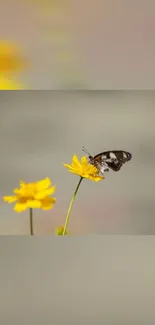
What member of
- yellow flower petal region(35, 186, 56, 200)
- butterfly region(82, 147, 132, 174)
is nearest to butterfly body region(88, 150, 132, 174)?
butterfly region(82, 147, 132, 174)

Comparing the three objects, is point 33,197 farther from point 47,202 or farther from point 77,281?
point 77,281

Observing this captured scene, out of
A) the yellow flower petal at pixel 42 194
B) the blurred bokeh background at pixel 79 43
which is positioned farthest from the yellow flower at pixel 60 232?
the blurred bokeh background at pixel 79 43

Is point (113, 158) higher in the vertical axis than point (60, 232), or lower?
higher

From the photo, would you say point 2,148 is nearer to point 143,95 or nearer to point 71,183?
point 71,183

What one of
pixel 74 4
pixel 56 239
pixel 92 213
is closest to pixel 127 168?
pixel 92 213

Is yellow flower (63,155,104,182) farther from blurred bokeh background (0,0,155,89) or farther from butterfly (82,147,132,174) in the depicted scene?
blurred bokeh background (0,0,155,89)

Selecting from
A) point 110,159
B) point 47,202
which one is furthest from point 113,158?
point 47,202
